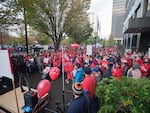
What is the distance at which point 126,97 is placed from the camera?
6.13 ft

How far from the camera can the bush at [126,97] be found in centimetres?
178

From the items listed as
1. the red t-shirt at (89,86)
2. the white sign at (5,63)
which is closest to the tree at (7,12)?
the white sign at (5,63)

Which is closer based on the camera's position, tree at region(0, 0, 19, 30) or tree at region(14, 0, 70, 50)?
tree at region(0, 0, 19, 30)

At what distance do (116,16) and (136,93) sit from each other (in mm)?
123220

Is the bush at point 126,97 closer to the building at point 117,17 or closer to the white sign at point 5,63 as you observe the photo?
the white sign at point 5,63

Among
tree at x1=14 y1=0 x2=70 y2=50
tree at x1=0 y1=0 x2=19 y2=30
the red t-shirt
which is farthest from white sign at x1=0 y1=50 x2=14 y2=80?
tree at x1=14 y1=0 x2=70 y2=50

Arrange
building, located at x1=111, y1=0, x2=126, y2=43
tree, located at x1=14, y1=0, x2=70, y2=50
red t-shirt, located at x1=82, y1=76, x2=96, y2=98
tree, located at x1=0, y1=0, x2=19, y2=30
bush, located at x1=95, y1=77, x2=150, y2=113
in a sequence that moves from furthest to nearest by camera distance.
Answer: building, located at x1=111, y1=0, x2=126, y2=43, tree, located at x1=14, y1=0, x2=70, y2=50, tree, located at x1=0, y1=0, x2=19, y2=30, red t-shirt, located at x1=82, y1=76, x2=96, y2=98, bush, located at x1=95, y1=77, x2=150, y2=113

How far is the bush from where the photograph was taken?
1.78m

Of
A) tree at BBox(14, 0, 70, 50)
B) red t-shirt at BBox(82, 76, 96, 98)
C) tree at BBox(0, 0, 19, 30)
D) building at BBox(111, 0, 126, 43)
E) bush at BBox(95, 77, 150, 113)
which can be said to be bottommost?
red t-shirt at BBox(82, 76, 96, 98)

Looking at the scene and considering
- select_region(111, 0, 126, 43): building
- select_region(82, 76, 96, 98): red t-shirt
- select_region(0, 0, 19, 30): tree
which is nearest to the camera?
select_region(82, 76, 96, 98): red t-shirt

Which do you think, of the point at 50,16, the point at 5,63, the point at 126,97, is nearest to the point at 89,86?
the point at 126,97

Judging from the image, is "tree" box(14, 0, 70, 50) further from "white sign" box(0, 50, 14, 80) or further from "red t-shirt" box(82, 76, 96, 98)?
"red t-shirt" box(82, 76, 96, 98)

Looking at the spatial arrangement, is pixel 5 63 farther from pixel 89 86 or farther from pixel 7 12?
pixel 7 12

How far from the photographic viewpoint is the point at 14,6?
31.4ft
